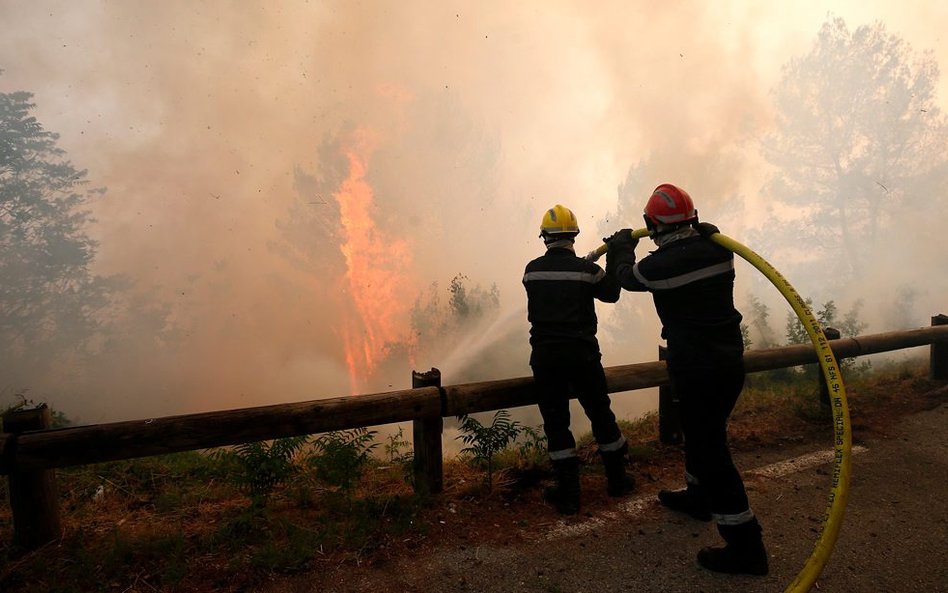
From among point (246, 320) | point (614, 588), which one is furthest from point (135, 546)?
point (246, 320)

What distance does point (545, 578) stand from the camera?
11.5ft

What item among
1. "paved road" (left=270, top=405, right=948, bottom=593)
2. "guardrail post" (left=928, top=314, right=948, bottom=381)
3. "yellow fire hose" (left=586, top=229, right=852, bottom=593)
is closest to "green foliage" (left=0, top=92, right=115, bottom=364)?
"paved road" (left=270, top=405, right=948, bottom=593)

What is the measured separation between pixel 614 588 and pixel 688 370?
159cm

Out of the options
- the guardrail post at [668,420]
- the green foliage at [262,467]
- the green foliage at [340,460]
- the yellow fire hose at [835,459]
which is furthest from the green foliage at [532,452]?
the yellow fire hose at [835,459]

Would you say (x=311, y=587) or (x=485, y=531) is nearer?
(x=311, y=587)

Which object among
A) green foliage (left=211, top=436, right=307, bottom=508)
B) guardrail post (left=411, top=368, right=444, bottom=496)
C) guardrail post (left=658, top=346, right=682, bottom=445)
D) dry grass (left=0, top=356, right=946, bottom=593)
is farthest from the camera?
guardrail post (left=658, top=346, right=682, bottom=445)

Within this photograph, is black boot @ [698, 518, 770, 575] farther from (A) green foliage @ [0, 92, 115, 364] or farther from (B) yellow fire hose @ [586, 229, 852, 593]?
(A) green foliage @ [0, 92, 115, 364]

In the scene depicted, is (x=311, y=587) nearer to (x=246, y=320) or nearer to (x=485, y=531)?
(x=485, y=531)

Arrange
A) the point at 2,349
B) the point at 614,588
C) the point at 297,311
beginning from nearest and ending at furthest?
1. the point at 614,588
2. the point at 2,349
3. the point at 297,311

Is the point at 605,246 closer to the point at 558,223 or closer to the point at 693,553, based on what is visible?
the point at 558,223

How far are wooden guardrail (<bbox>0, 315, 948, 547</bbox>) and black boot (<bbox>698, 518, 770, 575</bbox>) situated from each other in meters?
1.95

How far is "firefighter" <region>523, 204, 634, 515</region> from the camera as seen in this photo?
178 inches

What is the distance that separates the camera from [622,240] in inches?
171

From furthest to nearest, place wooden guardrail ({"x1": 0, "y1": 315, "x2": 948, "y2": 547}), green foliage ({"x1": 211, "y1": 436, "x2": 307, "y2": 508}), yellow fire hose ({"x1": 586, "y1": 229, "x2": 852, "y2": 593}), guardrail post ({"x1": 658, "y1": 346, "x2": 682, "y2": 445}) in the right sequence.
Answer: guardrail post ({"x1": 658, "y1": 346, "x2": 682, "y2": 445}) < green foliage ({"x1": 211, "y1": 436, "x2": 307, "y2": 508}) < wooden guardrail ({"x1": 0, "y1": 315, "x2": 948, "y2": 547}) < yellow fire hose ({"x1": 586, "y1": 229, "x2": 852, "y2": 593})
